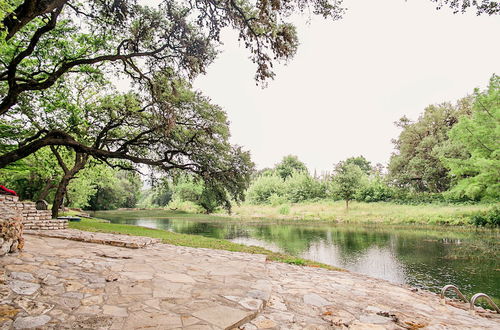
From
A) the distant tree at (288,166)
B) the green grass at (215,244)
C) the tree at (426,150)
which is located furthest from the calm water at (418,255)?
the distant tree at (288,166)

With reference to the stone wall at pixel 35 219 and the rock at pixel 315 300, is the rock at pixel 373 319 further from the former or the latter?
the stone wall at pixel 35 219

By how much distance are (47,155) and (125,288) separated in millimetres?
14435

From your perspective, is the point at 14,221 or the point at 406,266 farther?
the point at 406,266

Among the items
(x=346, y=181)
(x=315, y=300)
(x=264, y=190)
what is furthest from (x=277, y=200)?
(x=315, y=300)

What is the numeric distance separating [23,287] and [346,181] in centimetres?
3206

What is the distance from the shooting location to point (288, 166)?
210 feet

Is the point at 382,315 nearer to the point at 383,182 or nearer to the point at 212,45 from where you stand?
the point at 212,45

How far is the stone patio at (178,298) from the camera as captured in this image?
278 cm

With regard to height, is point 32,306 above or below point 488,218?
below

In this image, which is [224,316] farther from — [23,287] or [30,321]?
[23,287]

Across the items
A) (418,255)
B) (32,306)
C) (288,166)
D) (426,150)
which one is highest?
(288,166)

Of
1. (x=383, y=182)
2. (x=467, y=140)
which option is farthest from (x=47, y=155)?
(x=383, y=182)

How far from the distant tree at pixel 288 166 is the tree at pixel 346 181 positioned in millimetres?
29176

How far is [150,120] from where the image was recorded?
1165cm
